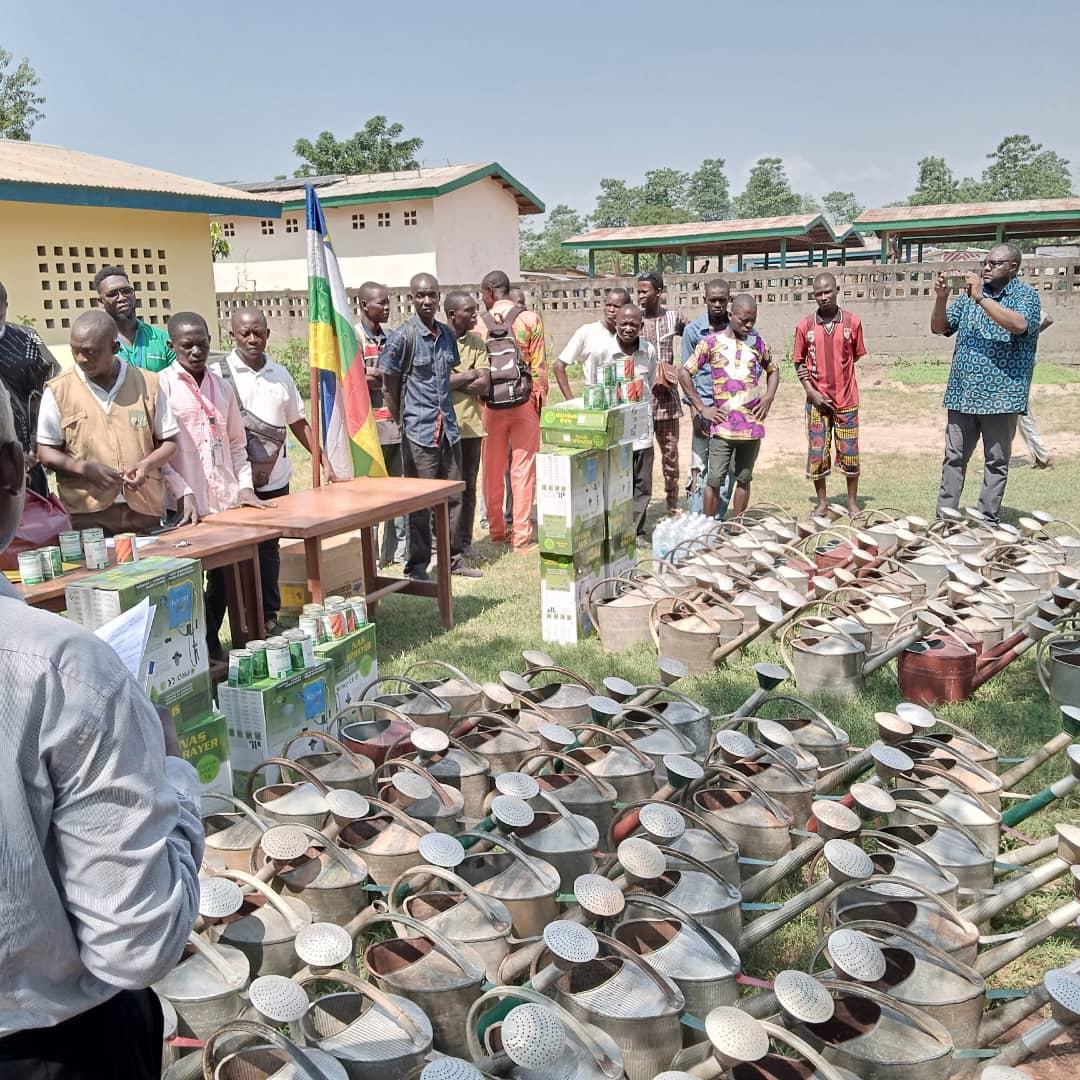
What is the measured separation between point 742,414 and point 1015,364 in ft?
5.59

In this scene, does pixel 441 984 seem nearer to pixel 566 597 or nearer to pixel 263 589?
pixel 566 597

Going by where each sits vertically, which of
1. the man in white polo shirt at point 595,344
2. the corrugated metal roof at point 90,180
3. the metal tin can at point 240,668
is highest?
the corrugated metal roof at point 90,180

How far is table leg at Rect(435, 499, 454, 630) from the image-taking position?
5.65m

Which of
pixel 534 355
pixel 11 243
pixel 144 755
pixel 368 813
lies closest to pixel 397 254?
pixel 11 243

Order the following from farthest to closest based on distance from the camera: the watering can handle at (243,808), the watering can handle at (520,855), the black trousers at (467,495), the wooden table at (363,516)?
the black trousers at (467,495) → the wooden table at (363,516) → the watering can handle at (243,808) → the watering can handle at (520,855)

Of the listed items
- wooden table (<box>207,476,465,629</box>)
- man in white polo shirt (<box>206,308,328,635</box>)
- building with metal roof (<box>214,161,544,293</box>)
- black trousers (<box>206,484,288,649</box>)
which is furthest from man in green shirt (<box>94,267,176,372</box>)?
building with metal roof (<box>214,161,544,293</box>)

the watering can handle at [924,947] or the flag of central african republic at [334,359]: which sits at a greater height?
the flag of central african republic at [334,359]

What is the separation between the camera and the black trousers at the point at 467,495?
22.6 ft

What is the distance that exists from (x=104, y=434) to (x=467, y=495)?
125 inches

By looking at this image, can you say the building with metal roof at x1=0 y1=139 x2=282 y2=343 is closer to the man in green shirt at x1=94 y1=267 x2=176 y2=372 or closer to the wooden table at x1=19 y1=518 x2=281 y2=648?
the man in green shirt at x1=94 y1=267 x2=176 y2=372

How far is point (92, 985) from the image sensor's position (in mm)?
1194

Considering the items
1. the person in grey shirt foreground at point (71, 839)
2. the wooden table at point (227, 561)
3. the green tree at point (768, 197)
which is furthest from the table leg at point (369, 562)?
the green tree at point (768, 197)

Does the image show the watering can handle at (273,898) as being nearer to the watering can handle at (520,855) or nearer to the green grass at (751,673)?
the watering can handle at (520,855)

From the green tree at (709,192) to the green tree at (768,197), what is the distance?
249 cm
